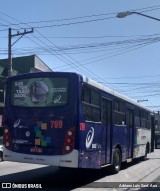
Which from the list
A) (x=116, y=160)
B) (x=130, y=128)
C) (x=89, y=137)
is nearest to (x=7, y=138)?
(x=89, y=137)

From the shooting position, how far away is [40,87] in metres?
11.5

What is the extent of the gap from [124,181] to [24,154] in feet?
11.4

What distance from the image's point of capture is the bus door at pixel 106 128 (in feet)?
42.9

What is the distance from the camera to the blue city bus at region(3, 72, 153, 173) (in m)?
10.9

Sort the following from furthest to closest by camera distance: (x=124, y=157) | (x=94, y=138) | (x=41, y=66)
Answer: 1. (x=41, y=66)
2. (x=124, y=157)
3. (x=94, y=138)

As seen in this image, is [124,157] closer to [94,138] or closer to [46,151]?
[94,138]

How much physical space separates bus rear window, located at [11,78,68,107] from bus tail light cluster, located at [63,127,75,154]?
846 mm

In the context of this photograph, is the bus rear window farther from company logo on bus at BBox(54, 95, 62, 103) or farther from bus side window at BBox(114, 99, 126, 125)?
bus side window at BBox(114, 99, 126, 125)

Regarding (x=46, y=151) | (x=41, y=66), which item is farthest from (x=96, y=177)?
(x=41, y=66)

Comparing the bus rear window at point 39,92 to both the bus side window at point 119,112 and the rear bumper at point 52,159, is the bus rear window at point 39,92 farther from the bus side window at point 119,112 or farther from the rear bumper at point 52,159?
→ the bus side window at point 119,112


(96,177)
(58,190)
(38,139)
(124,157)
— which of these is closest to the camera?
(58,190)

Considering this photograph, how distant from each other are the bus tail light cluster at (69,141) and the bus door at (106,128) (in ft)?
7.90

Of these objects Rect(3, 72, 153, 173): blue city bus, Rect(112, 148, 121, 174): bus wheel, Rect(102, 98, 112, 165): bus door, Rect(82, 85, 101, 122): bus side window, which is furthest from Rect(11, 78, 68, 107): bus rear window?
Rect(112, 148, 121, 174): bus wheel

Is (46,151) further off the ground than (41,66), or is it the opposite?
(41,66)
